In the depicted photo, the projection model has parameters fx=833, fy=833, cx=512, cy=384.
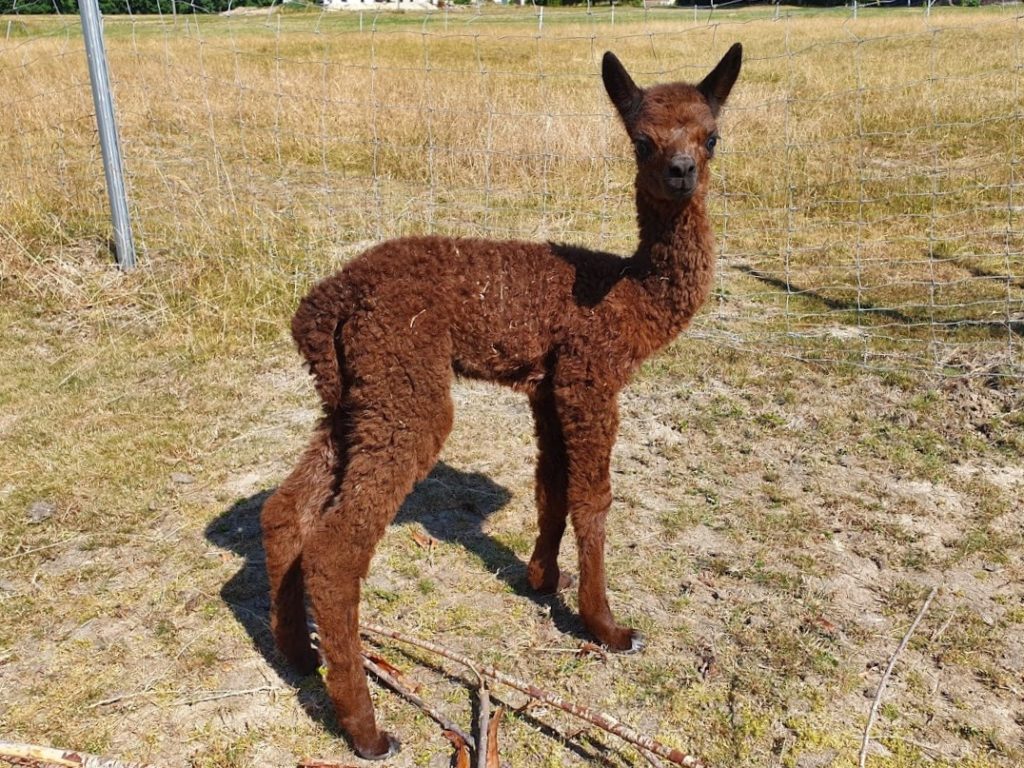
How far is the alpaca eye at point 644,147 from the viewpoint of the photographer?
378cm

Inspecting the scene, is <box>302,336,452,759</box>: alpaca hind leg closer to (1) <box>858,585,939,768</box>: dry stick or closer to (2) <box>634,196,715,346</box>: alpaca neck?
(2) <box>634,196,715,346</box>: alpaca neck

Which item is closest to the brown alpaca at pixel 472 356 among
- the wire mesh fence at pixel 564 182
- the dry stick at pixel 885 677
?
the dry stick at pixel 885 677

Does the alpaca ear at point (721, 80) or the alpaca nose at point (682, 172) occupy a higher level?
the alpaca ear at point (721, 80)

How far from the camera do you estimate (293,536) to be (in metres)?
3.72

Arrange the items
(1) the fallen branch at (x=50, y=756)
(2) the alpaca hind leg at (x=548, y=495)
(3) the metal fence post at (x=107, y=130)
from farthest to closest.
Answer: (3) the metal fence post at (x=107, y=130), (2) the alpaca hind leg at (x=548, y=495), (1) the fallen branch at (x=50, y=756)

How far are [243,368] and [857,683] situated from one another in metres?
5.09

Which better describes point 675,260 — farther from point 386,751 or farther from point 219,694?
point 219,694

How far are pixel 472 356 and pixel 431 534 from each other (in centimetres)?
161

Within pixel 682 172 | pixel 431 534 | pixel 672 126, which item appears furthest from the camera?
pixel 431 534

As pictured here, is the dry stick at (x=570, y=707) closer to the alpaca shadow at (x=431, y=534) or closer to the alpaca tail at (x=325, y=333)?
the alpaca shadow at (x=431, y=534)

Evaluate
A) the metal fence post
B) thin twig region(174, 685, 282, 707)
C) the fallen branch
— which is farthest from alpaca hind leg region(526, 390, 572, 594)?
the metal fence post

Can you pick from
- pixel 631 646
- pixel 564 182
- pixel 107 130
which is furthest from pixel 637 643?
pixel 564 182

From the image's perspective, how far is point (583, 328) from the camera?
380 centimetres

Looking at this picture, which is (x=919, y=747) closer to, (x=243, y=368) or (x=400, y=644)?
(x=400, y=644)
